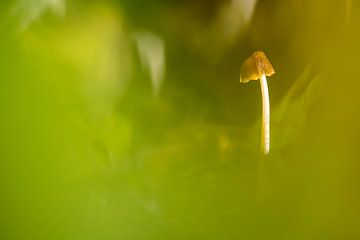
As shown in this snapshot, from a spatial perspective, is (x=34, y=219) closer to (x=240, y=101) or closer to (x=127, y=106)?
(x=127, y=106)

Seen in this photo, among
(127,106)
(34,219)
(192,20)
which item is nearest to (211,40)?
(192,20)

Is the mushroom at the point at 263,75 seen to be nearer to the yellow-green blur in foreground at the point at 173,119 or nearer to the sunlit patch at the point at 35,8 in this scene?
the yellow-green blur in foreground at the point at 173,119

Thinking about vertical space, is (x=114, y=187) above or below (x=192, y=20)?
below

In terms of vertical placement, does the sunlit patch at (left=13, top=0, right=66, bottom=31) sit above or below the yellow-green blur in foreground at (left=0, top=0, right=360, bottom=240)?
above

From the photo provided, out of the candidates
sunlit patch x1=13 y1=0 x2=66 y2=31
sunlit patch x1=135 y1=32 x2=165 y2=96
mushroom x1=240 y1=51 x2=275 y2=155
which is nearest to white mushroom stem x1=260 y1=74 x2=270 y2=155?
mushroom x1=240 y1=51 x2=275 y2=155

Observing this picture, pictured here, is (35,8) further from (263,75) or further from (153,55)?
(263,75)

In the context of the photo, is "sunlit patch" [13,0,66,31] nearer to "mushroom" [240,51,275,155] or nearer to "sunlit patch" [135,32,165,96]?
"sunlit patch" [135,32,165,96]

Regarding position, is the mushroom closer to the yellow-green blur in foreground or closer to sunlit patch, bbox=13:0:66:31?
the yellow-green blur in foreground

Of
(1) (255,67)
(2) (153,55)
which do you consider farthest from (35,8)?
(1) (255,67)

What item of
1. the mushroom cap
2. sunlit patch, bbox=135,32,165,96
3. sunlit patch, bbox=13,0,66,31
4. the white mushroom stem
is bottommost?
the white mushroom stem
